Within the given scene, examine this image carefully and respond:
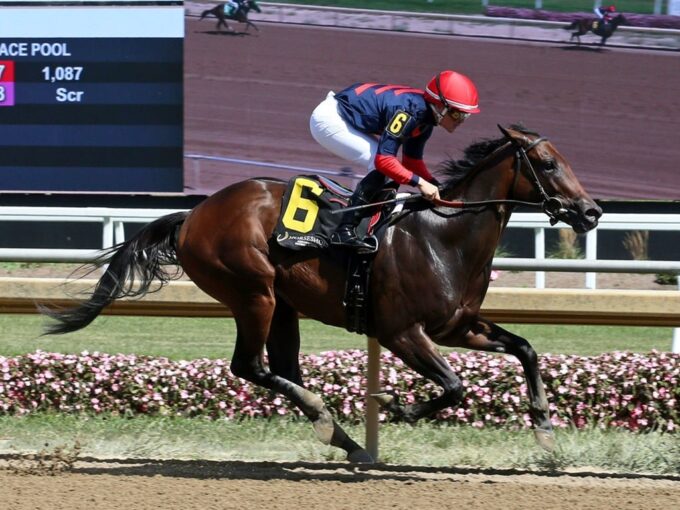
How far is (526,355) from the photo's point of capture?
4.50 m

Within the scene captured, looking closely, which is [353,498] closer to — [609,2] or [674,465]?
[674,465]

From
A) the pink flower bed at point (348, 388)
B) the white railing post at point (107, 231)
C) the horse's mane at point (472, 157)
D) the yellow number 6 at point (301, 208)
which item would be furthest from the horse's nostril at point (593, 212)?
the white railing post at point (107, 231)

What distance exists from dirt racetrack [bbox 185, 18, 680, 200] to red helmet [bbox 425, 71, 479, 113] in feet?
17.1

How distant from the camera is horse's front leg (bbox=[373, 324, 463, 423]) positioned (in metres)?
4.26

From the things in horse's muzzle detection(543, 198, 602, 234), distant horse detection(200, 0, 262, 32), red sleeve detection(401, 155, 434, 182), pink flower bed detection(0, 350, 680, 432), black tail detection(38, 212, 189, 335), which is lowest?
pink flower bed detection(0, 350, 680, 432)

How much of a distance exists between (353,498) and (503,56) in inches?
252

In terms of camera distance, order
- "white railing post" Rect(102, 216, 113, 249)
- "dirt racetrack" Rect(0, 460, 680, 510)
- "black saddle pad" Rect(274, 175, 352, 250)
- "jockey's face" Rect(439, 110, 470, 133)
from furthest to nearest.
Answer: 1. "white railing post" Rect(102, 216, 113, 249)
2. "black saddle pad" Rect(274, 175, 352, 250)
3. "jockey's face" Rect(439, 110, 470, 133)
4. "dirt racetrack" Rect(0, 460, 680, 510)

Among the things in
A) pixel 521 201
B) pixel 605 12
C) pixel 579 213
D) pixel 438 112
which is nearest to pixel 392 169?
pixel 438 112

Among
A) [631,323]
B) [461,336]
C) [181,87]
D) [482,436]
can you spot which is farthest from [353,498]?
[181,87]

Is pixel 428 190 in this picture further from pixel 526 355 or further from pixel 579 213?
pixel 526 355

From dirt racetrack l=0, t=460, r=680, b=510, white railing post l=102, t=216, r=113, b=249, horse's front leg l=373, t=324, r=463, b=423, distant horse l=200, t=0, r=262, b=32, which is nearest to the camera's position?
dirt racetrack l=0, t=460, r=680, b=510

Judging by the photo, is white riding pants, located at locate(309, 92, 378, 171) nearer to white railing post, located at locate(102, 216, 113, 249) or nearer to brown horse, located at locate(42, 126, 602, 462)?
brown horse, located at locate(42, 126, 602, 462)

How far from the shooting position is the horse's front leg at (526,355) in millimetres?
4453

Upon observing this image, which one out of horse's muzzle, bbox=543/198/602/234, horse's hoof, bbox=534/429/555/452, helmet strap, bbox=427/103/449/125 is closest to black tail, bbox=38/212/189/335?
helmet strap, bbox=427/103/449/125
